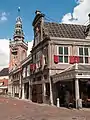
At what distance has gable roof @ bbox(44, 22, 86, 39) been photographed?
1137 inches

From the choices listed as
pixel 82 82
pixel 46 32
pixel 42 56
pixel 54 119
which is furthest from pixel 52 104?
pixel 54 119

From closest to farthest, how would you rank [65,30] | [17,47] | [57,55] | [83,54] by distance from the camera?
[57,55], [83,54], [65,30], [17,47]

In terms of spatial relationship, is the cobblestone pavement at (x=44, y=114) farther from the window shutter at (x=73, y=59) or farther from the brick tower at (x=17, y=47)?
the brick tower at (x=17, y=47)

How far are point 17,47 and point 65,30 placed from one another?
51.0 m

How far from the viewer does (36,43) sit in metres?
33.2

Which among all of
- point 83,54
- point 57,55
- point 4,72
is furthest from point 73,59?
point 4,72

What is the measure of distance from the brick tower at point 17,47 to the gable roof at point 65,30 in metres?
47.6

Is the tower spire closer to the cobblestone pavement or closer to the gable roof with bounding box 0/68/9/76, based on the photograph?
the gable roof with bounding box 0/68/9/76

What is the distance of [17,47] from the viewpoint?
7981 centimetres

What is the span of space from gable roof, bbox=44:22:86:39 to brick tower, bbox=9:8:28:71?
4759cm

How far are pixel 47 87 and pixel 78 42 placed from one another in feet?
20.4

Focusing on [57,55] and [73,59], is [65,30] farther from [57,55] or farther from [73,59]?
[73,59]

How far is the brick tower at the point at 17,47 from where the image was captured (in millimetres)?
79000

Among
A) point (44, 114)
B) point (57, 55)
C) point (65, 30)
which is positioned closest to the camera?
point (44, 114)
